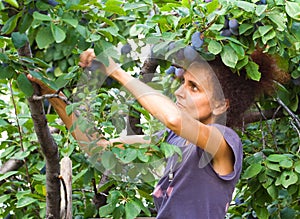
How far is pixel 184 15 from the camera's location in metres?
1.94

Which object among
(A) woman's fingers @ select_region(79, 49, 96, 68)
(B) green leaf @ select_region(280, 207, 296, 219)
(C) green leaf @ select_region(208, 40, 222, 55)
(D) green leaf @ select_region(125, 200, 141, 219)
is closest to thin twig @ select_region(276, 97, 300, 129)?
(B) green leaf @ select_region(280, 207, 296, 219)

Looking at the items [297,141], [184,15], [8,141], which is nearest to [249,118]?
[297,141]

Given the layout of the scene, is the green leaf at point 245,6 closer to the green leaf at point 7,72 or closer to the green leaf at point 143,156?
the green leaf at point 143,156

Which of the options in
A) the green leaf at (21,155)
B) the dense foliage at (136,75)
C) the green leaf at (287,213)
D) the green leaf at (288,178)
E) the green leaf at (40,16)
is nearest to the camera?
the green leaf at (40,16)

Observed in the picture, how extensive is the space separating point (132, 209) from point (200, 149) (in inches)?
13.5

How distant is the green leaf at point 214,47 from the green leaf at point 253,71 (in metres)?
0.12

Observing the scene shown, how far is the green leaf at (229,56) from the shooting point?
1882mm

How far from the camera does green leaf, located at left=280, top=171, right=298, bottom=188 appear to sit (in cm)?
216

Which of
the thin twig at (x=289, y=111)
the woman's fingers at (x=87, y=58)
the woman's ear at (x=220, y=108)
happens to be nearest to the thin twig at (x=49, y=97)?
the woman's fingers at (x=87, y=58)

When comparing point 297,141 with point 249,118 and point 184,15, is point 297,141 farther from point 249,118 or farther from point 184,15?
point 184,15

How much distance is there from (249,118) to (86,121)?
0.84 m

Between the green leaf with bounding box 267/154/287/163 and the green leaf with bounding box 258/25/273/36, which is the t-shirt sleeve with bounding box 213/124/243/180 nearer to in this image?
the green leaf with bounding box 258/25/273/36

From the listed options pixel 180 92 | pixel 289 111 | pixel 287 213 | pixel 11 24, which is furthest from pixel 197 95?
pixel 287 213

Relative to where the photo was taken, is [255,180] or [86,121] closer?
[86,121]
